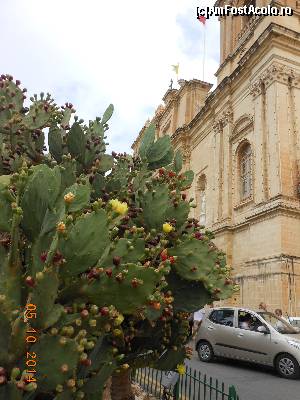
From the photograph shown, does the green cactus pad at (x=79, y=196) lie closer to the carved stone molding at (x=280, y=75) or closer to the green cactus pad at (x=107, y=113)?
the green cactus pad at (x=107, y=113)

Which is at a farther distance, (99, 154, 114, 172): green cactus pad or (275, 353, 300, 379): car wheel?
(275, 353, 300, 379): car wheel

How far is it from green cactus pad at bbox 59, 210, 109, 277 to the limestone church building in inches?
540

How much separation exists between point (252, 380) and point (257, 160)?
10532 mm

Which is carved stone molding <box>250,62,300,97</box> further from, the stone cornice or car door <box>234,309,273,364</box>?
car door <box>234,309,273,364</box>

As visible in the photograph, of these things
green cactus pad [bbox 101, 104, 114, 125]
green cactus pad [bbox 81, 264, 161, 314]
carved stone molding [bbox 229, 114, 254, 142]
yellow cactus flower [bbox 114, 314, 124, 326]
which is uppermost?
carved stone molding [bbox 229, 114, 254, 142]

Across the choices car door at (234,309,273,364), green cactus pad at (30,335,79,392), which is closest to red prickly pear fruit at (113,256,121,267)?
green cactus pad at (30,335,79,392)

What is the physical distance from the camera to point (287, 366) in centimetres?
878

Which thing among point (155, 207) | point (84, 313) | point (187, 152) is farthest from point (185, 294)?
point (187, 152)

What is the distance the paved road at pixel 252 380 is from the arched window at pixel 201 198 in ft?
40.5

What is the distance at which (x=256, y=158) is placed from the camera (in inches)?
679

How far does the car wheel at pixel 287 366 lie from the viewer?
8.63 meters

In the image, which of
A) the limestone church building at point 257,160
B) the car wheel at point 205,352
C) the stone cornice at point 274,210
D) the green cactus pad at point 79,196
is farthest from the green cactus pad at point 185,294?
the limestone church building at point 257,160

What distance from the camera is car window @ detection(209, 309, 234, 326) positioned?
1062cm

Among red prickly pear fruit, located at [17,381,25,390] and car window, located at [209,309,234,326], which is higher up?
car window, located at [209,309,234,326]
